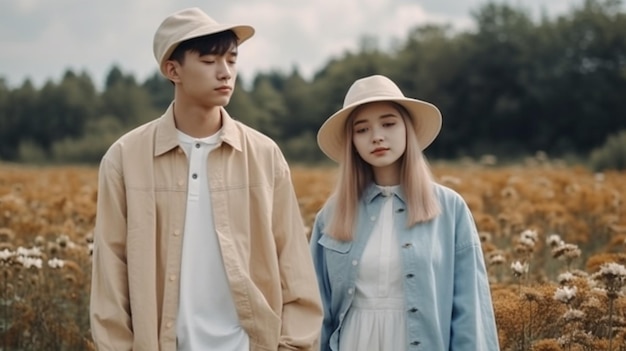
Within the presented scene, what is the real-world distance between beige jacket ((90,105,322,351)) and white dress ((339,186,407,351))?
0.42 m

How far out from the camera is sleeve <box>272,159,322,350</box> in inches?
140

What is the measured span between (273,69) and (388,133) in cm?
10540

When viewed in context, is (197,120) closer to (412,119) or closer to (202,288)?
(202,288)

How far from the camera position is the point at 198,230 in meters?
3.49

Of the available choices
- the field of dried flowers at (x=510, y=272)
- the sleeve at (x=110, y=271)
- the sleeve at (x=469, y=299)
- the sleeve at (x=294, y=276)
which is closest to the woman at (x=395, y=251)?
the sleeve at (x=469, y=299)

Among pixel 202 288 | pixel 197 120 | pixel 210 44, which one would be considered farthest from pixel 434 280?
pixel 210 44

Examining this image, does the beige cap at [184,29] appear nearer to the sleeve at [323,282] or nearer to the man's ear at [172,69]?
the man's ear at [172,69]

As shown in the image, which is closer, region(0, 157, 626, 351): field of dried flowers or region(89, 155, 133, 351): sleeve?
region(89, 155, 133, 351): sleeve

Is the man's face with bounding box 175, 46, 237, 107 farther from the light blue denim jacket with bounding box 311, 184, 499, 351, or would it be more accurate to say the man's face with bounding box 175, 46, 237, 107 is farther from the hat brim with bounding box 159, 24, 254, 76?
Result: the light blue denim jacket with bounding box 311, 184, 499, 351

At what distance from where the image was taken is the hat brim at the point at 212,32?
3.43 m

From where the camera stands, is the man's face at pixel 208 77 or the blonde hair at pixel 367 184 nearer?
the man's face at pixel 208 77

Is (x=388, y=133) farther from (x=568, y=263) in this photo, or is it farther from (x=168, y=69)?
(x=568, y=263)

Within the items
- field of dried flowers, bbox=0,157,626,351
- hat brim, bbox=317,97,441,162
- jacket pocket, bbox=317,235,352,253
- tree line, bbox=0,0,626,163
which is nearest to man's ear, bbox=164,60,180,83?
hat brim, bbox=317,97,441,162

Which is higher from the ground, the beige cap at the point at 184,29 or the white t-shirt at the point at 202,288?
the beige cap at the point at 184,29
